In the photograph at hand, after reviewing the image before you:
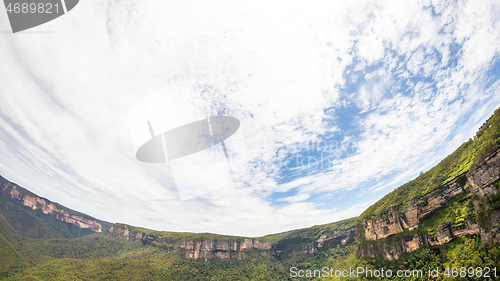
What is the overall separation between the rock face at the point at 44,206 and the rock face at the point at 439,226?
109 metres

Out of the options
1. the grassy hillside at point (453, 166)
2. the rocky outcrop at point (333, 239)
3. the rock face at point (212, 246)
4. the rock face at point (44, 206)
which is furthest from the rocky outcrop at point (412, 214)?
the rock face at point (44, 206)

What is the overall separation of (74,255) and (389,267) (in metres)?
77.4

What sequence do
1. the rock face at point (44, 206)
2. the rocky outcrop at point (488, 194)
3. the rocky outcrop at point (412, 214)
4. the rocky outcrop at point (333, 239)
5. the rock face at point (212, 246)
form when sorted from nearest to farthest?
the rocky outcrop at point (488, 194)
the rocky outcrop at point (412, 214)
the rocky outcrop at point (333, 239)
the rock face at point (212, 246)
the rock face at point (44, 206)

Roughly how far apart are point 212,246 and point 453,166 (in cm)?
6170

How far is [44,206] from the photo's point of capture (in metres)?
73.2

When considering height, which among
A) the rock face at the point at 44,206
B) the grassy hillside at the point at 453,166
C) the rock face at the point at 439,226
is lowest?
the rock face at the point at 439,226

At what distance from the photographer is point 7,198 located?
63688 millimetres

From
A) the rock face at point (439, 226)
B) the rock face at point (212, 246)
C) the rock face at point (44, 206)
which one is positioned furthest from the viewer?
the rock face at point (44, 206)

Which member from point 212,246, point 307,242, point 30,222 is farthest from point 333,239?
point 30,222

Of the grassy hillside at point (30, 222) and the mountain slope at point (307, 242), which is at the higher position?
the grassy hillside at point (30, 222)

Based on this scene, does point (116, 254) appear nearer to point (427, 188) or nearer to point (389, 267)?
point (389, 267)

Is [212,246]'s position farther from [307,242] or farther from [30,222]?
[30,222]

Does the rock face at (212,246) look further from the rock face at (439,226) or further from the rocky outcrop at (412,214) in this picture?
the rocky outcrop at (412,214)

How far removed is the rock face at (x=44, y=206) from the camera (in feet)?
215
